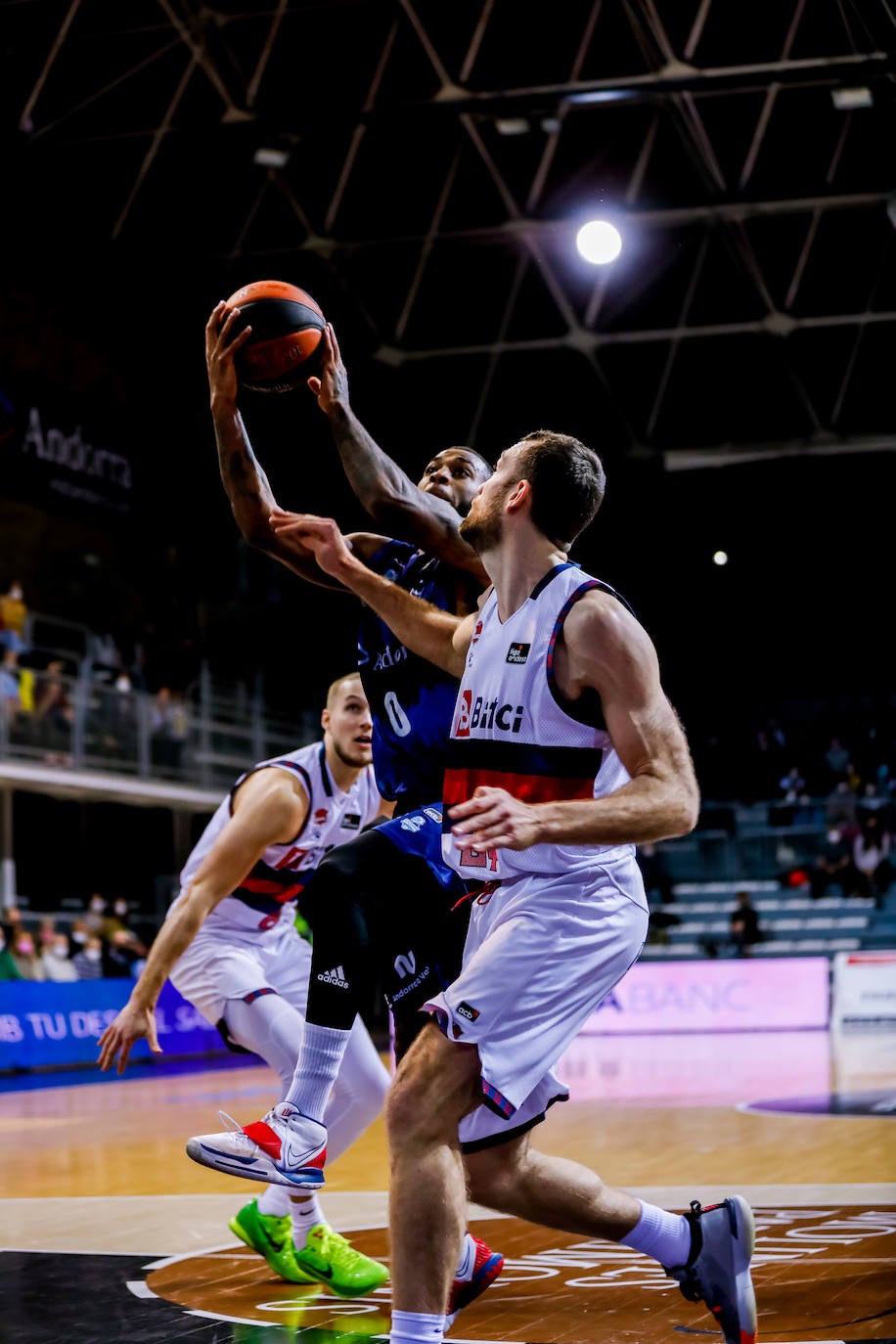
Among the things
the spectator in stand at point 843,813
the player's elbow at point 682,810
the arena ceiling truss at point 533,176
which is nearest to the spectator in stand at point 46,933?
the arena ceiling truss at point 533,176

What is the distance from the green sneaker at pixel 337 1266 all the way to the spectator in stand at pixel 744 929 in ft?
57.7

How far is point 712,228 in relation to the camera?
64.3 feet

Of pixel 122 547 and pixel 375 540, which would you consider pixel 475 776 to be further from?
pixel 122 547

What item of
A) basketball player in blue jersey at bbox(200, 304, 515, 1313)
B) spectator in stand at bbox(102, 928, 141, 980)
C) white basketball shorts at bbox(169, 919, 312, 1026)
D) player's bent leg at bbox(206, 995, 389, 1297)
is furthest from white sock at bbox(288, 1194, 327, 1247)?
spectator in stand at bbox(102, 928, 141, 980)

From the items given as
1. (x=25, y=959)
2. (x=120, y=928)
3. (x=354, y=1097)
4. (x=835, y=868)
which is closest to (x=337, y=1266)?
(x=354, y=1097)

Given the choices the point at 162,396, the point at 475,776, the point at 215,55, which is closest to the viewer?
the point at 475,776

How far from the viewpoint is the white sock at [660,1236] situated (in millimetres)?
4043

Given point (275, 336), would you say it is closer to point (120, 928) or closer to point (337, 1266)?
point (337, 1266)

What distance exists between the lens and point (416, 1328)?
11.1ft

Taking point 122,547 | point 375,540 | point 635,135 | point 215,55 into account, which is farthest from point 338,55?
point 375,540

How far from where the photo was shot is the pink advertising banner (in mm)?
20766

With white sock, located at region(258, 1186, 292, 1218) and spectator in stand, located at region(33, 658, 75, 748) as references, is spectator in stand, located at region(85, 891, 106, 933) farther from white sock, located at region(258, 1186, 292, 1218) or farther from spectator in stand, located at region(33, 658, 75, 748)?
white sock, located at region(258, 1186, 292, 1218)

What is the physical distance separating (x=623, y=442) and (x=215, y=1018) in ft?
59.7

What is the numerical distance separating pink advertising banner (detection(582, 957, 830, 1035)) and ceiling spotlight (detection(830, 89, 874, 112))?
10.5m
